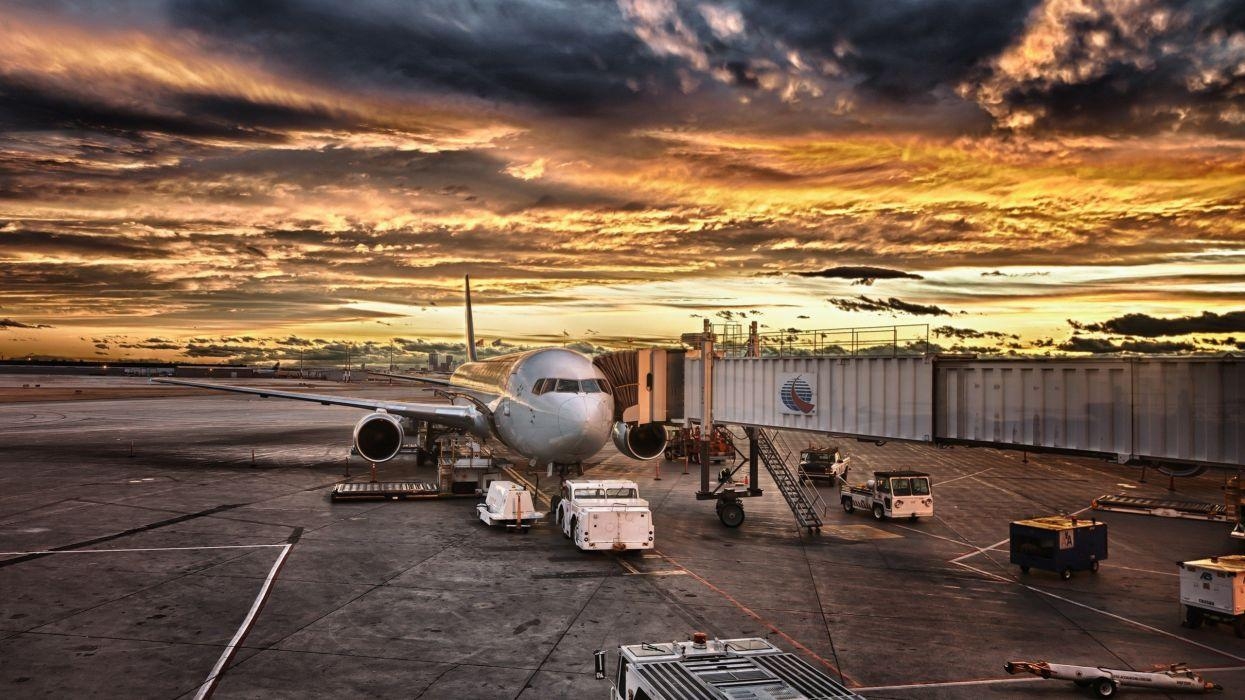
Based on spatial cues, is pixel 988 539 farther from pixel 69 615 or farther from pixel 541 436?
pixel 69 615

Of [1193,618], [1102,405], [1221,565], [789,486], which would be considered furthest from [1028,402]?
[789,486]

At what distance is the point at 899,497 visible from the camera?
1252 inches

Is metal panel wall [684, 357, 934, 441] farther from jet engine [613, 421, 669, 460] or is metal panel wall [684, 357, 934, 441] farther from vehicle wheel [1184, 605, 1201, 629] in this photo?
vehicle wheel [1184, 605, 1201, 629]

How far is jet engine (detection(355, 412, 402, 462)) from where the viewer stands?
37750 mm

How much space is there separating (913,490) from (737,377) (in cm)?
821

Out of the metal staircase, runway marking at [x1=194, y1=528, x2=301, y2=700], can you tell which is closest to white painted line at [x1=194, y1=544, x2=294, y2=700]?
runway marking at [x1=194, y1=528, x2=301, y2=700]

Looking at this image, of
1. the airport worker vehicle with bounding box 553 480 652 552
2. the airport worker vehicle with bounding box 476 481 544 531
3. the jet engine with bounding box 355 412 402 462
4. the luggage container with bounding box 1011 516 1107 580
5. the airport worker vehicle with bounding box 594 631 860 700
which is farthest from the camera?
the jet engine with bounding box 355 412 402 462

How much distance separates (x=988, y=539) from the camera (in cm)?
2856

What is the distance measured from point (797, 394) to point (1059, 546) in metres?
8.97

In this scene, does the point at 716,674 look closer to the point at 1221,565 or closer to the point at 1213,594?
the point at 1213,594

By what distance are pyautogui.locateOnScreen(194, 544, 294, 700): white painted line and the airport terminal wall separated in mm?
16454

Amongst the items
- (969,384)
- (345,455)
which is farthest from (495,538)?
(345,455)

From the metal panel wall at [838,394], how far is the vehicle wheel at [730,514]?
313cm

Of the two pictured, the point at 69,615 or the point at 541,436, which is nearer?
the point at 69,615
